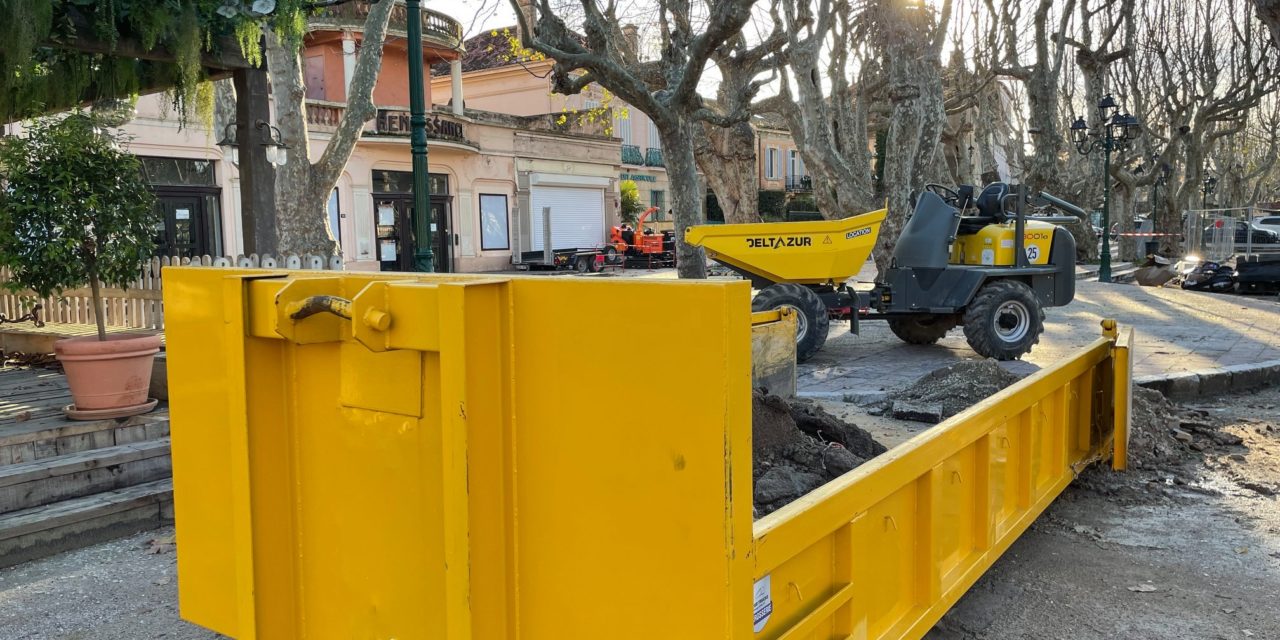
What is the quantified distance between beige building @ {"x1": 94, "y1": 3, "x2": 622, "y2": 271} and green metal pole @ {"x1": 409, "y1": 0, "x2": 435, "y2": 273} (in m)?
→ 16.2

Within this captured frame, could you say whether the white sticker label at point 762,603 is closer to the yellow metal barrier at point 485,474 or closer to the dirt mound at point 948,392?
the yellow metal barrier at point 485,474

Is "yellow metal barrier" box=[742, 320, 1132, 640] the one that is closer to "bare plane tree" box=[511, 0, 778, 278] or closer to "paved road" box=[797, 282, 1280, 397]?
"paved road" box=[797, 282, 1280, 397]

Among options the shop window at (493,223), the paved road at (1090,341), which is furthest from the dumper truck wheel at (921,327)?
the shop window at (493,223)

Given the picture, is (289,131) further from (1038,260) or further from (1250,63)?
(1250,63)

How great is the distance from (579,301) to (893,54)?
16155mm

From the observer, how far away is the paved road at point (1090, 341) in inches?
362

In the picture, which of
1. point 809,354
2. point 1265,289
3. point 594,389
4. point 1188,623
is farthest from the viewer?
point 1265,289

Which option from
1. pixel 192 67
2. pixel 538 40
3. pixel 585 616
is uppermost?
pixel 538 40

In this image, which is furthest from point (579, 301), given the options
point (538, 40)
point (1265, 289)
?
point (1265, 289)

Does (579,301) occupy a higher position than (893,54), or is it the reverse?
(893,54)

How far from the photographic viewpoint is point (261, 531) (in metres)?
2.23

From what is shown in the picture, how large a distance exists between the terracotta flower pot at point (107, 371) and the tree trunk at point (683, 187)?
366 inches

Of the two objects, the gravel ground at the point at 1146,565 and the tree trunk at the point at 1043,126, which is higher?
the tree trunk at the point at 1043,126

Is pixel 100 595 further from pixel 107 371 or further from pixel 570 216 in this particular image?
pixel 570 216
